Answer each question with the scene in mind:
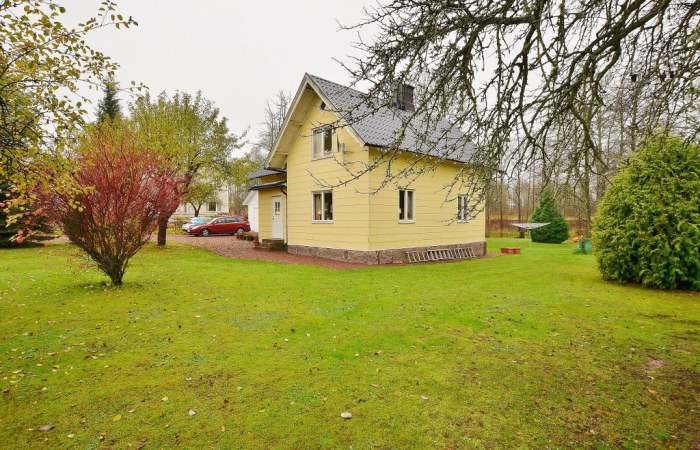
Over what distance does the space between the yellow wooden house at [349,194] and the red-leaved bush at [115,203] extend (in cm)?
564

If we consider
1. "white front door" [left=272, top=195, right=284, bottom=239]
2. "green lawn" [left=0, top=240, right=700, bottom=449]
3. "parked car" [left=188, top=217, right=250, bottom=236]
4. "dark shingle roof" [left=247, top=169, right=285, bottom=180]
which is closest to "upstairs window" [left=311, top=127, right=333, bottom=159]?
"dark shingle roof" [left=247, top=169, right=285, bottom=180]

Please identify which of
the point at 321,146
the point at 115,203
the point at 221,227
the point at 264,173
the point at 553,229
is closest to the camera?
the point at 115,203

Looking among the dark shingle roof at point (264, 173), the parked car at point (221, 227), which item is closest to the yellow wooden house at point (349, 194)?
the dark shingle roof at point (264, 173)

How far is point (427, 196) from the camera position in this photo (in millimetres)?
15797

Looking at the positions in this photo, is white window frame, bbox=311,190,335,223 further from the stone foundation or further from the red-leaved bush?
the red-leaved bush

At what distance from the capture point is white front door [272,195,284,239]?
18281 mm

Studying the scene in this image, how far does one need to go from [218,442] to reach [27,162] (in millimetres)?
4321

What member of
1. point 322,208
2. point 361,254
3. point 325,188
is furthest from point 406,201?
point 322,208

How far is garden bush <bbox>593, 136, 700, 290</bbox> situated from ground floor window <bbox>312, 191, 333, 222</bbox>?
960 cm

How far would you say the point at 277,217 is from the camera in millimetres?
18500

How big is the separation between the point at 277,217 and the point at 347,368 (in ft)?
48.7

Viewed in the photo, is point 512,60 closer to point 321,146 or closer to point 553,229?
point 321,146

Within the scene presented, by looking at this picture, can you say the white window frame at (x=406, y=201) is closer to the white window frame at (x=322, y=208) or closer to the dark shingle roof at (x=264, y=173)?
the white window frame at (x=322, y=208)

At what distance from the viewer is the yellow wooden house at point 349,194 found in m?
13.6
